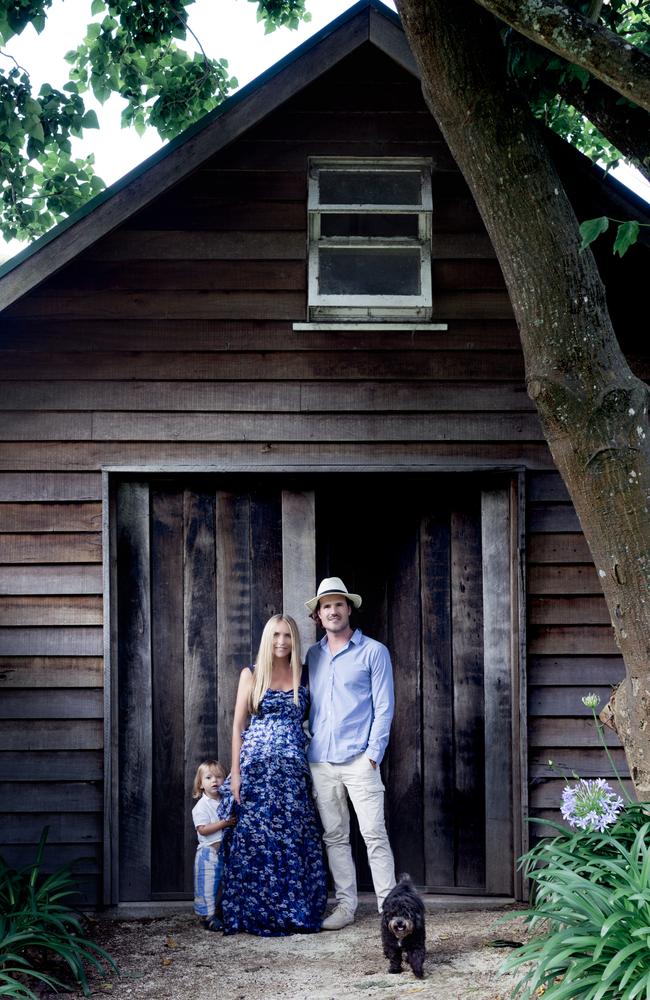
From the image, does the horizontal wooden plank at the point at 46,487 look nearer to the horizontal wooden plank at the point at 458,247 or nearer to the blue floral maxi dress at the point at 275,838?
the blue floral maxi dress at the point at 275,838

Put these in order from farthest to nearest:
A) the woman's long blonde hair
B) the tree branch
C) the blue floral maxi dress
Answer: the woman's long blonde hair → the blue floral maxi dress → the tree branch

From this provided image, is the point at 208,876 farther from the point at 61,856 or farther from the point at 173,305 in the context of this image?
the point at 173,305

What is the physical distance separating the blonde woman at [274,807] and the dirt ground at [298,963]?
0.14m

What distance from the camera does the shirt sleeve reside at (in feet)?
17.4

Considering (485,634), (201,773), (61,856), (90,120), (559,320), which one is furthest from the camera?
(90,120)

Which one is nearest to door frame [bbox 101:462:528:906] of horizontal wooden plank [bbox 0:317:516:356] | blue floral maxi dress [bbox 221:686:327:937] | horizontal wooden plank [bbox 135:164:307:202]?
horizontal wooden plank [bbox 0:317:516:356]

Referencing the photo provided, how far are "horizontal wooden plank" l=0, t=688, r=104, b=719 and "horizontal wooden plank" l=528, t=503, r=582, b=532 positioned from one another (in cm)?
267

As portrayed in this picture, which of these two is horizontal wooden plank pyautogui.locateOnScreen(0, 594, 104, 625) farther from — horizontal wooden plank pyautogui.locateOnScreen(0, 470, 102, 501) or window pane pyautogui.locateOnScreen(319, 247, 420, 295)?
window pane pyautogui.locateOnScreen(319, 247, 420, 295)

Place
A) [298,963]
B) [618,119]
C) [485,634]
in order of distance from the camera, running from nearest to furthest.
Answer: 1. [618,119]
2. [298,963]
3. [485,634]

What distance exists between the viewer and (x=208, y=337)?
5.85 metres

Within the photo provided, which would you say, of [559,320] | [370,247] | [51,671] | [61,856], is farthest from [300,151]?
[61,856]

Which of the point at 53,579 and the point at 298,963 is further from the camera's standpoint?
the point at 53,579

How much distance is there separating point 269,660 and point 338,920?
1.42 m

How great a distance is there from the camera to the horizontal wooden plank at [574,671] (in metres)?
5.80
